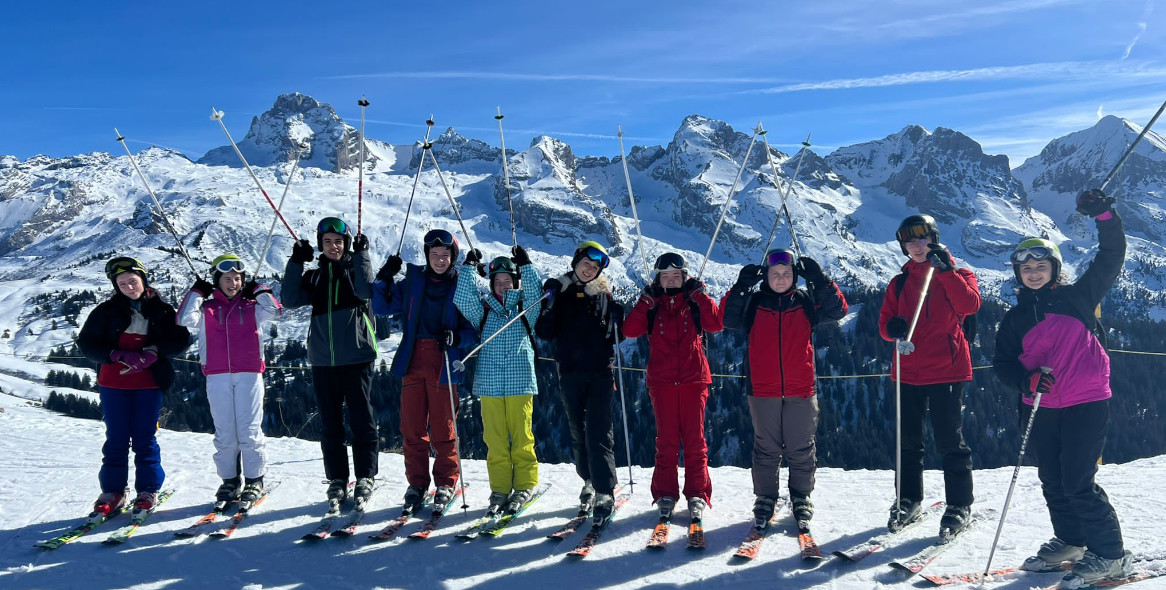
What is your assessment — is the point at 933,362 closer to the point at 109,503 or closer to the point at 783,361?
the point at 783,361

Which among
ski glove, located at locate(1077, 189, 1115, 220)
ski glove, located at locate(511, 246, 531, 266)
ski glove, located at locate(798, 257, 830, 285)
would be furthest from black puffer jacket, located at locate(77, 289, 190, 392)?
ski glove, located at locate(1077, 189, 1115, 220)

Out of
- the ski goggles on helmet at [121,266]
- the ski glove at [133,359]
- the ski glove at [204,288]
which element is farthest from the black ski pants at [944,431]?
the ski goggles on helmet at [121,266]

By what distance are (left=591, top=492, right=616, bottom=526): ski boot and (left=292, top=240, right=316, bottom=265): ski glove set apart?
3.00 metres

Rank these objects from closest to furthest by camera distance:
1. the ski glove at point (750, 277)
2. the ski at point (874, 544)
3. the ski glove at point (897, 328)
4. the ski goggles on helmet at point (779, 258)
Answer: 1. the ski at point (874, 544)
2. the ski glove at point (897, 328)
3. the ski goggles on helmet at point (779, 258)
4. the ski glove at point (750, 277)

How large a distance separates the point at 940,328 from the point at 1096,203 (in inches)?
49.2

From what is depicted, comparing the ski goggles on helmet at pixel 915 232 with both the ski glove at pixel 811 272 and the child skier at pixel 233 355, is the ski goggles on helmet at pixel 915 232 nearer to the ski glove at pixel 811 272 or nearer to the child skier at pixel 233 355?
the ski glove at pixel 811 272

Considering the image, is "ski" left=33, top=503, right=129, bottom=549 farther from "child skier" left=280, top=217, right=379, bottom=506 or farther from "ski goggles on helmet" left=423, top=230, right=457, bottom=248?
"ski goggles on helmet" left=423, top=230, right=457, bottom=248

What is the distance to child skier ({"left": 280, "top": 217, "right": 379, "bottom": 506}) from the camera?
583cm

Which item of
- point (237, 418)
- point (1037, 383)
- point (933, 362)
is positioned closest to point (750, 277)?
point (933, 362)

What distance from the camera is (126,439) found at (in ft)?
19.7

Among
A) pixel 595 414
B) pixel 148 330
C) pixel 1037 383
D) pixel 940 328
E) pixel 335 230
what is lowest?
pixel 595 414

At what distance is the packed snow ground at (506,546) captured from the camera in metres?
4.76

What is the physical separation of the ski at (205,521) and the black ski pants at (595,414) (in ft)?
10.0

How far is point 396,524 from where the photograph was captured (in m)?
5.66
